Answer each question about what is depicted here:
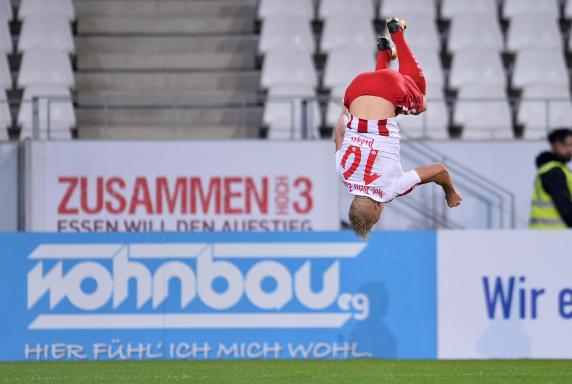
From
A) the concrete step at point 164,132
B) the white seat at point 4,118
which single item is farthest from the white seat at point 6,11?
the white seat at point 4,118

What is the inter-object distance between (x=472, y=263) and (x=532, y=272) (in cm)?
52

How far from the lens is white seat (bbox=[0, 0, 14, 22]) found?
15.5 meters

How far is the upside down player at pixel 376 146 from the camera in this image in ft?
28.5

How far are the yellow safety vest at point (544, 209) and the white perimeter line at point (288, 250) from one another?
174 centimetres

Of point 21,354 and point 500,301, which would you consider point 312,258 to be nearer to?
point 500,301

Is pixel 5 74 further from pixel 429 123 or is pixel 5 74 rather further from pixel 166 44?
pixel 429 123

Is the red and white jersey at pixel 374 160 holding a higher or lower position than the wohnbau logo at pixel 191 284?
higher

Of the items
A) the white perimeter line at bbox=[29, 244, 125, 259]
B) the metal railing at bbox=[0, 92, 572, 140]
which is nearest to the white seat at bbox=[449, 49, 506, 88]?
the metal railing at bbox=[0, 92, 572, 140]

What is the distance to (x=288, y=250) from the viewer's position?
35.4 feet

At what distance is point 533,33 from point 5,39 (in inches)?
264

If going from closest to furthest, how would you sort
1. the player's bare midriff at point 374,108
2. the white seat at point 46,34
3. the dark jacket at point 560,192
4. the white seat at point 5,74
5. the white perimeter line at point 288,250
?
the player's bare midriff at point 374,108 < the white perimeter line at point 288,250 < the dark jacket at point 560,192 < the white seat at point 5,74 < the white seat at point 46,34

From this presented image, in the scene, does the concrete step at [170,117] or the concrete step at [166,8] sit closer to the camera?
the concrete step at [170,117]

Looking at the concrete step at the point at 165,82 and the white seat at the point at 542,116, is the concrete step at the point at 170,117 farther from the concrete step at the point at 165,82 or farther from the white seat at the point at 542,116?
the white seat at the point at 542,116

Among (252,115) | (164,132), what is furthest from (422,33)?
(164,132)
